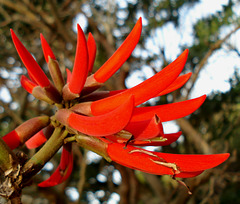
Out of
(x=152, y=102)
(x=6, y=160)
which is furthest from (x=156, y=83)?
(x=152, y=102)

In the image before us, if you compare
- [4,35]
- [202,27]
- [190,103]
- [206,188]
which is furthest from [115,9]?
[190,103]

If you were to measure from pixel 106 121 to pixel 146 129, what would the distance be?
8cm

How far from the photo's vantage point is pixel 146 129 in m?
0.50

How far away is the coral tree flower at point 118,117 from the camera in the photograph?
50 cm

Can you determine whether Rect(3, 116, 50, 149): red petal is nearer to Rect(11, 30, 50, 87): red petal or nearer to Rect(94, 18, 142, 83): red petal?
Rect(11, 30, 50, 87): red petal

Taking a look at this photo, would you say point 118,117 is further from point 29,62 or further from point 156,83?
point 29,62

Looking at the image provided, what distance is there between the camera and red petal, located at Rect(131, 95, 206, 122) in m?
0.55

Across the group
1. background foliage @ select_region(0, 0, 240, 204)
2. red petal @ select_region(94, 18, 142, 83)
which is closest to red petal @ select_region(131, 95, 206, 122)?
red petal @ select_region(94, 18, 142, 83)

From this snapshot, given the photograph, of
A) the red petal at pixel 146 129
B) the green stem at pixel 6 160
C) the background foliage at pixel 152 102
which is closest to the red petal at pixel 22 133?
the green stem at pixel 6 160

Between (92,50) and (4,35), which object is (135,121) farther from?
(4,35)

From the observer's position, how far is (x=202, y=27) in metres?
3.16

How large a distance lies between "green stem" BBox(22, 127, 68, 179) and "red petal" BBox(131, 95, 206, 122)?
16 centimetres

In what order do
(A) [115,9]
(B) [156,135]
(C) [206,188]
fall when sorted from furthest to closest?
(A) [115,9] < (C) [206,188] < (B) [156,135]

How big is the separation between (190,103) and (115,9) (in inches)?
125
